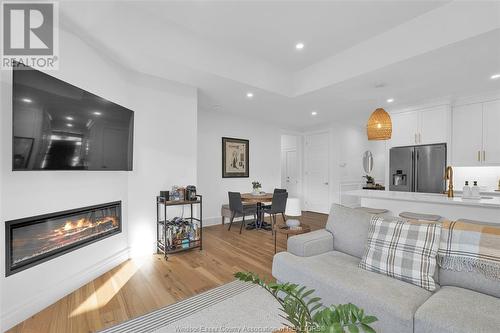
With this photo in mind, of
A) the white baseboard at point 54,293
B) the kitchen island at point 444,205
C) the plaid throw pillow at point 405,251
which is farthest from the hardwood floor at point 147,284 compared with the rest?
the kitchen island at point 444,205

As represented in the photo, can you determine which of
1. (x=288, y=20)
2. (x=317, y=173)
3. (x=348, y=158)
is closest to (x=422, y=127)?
(x=348, y=158)

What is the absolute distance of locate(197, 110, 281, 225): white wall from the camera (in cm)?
517

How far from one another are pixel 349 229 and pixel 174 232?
2.38 m

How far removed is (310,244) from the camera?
2.24 meters

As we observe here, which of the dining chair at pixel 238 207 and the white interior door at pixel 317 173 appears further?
the white interior door at pixel 317 173

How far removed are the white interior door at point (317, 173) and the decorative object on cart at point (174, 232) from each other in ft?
13.8

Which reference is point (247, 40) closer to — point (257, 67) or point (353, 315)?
point (257, 67)

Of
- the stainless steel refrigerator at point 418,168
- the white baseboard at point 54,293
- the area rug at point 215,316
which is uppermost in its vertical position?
the stainless steel refrigerator at point 418,168

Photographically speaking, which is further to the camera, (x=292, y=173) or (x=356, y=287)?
(x=292, y=173)

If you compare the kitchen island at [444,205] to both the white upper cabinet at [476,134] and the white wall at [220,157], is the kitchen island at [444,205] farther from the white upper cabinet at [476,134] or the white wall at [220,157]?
the white wall at [220,157]

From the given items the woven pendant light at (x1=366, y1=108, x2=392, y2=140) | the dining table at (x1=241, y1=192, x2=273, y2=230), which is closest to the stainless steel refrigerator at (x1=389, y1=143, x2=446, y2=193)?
the woven pendant light at (x1=366, y1=108, x2=392, y2=140)

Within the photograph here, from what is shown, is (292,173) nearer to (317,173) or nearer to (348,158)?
(317,173)

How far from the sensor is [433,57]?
273 cm

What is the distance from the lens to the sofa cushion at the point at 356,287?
1.39 metres
